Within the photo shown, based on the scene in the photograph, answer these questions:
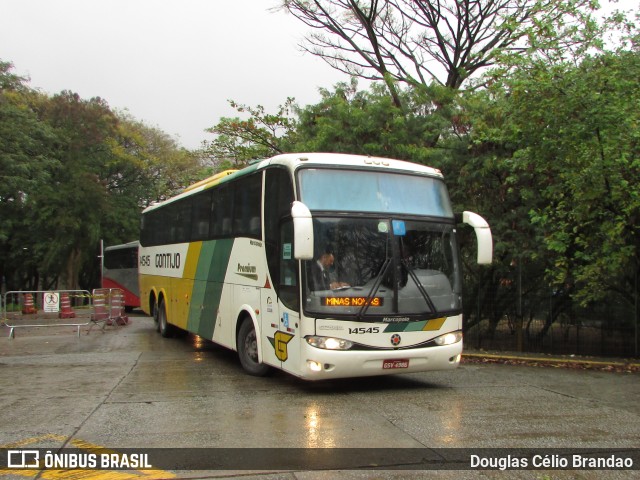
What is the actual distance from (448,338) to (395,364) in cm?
92

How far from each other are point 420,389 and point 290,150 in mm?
12187

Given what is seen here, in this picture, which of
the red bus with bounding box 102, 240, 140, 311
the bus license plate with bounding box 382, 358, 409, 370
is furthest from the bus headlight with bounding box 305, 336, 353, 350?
the red bus with bounding box 102, 240, 140, 311

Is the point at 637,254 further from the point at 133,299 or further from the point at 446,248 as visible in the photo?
the point at 133,299

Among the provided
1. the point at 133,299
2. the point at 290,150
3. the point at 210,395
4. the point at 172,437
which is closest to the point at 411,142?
the point at 290,150

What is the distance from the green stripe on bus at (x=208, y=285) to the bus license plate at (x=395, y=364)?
3746 millimetres

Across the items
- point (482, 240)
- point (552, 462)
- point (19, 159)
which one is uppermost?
point (19, 159)

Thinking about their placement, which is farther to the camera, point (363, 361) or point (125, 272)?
point (125, 272)

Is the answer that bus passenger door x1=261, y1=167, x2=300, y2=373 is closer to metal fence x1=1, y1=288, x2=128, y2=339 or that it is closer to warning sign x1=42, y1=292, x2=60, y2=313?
warning sign x1=42, y1=292, x2=60, y2=313

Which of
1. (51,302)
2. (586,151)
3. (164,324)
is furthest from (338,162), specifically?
(51,302)

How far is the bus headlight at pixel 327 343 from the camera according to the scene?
739cm

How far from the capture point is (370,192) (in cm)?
805

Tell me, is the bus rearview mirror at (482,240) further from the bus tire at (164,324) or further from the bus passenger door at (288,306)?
the bus tire at (164,324)

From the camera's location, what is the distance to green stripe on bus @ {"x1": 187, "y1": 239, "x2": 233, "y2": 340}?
34.6 feet

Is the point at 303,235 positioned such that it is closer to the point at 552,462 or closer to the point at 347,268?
the point at 347,268
